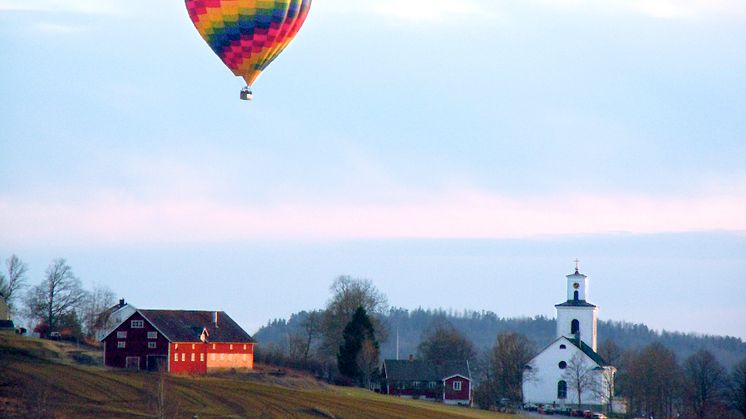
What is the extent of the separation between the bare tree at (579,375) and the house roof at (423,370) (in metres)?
6.86

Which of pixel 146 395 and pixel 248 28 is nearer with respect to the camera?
pixel 248 28

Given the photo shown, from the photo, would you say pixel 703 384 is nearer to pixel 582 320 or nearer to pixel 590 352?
pixel 590 352

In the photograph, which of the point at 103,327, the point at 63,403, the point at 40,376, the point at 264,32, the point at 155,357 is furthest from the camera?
the point at 103,327

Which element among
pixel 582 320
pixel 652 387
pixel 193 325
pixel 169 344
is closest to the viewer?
pixel 169 344

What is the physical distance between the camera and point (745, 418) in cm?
7594

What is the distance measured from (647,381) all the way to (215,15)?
51.6 meters

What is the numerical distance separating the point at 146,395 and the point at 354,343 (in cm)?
2611

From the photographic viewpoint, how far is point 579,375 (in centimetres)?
8975

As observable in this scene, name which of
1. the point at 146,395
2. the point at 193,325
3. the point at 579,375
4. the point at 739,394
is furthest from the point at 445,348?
the point at 146,395

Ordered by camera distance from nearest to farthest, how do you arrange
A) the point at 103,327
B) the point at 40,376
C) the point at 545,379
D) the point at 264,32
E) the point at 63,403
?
the point at 264,32, the point at 63,403, the point at 40,376, the point at 103,327, the point at 545,379

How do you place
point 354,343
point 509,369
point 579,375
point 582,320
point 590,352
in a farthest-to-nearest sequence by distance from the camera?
point 582,320
point 509,369
point 590,352
point 579,375
point 354,343

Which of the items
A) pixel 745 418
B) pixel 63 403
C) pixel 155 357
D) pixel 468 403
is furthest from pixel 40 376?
pixel 745 418

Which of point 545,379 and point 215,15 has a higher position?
point 215,15

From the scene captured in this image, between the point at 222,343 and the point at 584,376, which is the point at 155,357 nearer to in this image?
the point at 222,343
